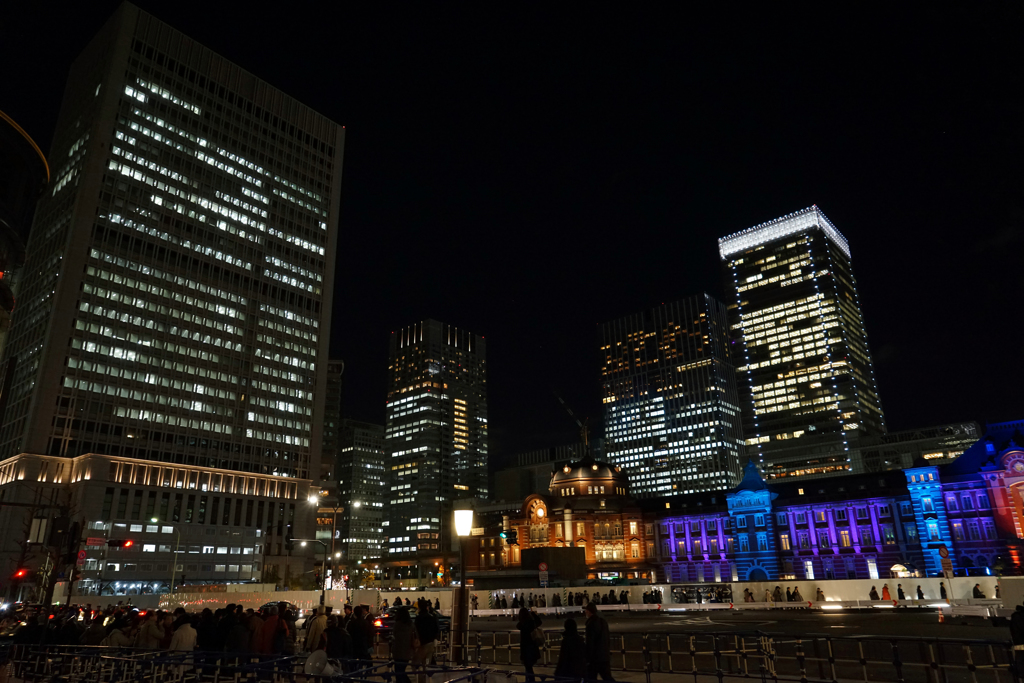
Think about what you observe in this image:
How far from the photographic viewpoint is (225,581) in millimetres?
101500

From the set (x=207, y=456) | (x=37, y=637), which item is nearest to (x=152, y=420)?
(x=207, y=456)

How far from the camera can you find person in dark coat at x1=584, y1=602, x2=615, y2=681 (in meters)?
15.2

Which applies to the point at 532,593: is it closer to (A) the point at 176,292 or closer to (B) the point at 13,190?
(B) the point at 13,190

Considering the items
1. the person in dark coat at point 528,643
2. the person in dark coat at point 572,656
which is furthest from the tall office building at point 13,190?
the person in dark coat at point 572,656

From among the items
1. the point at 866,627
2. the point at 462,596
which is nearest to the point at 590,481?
the point at 866,627

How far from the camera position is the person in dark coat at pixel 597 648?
15250 mm

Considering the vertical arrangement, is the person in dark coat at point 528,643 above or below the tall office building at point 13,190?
below

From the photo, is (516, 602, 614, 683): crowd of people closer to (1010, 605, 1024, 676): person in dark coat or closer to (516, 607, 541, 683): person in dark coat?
(516, 607, 541, 683): person in dark coat

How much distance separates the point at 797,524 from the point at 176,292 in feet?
336

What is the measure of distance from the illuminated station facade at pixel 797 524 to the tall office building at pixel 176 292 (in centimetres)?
4725

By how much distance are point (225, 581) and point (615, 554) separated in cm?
6109

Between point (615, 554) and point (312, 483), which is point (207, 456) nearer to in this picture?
point (312, 483)

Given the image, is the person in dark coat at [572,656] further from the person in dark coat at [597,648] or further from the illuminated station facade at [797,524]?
the illuminated station facade at [797,524]

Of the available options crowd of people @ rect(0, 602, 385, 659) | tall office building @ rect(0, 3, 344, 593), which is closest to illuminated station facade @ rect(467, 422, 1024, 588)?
tall office building @ rect(0, 3, 344, 593)
